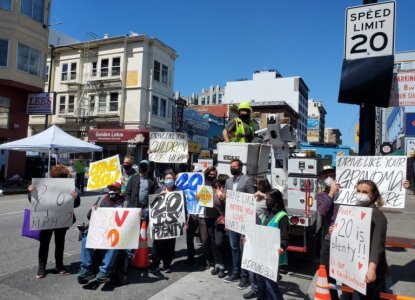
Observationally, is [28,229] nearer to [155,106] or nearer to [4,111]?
[4,111]

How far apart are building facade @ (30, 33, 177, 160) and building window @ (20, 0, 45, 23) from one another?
11.3 meters

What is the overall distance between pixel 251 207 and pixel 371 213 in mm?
2043

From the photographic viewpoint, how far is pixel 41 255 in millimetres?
6133

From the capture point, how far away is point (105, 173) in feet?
24.8

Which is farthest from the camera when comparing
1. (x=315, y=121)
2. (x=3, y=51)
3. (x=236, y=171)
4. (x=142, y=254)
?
(x=315, y=121)

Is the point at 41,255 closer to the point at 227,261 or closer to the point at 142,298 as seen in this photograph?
the point at 142,298

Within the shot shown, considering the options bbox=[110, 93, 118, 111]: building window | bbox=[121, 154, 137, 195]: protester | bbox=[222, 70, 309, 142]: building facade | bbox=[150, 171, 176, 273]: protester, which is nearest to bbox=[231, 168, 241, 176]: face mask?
bbox=[150, 171, 176, 273]: protester

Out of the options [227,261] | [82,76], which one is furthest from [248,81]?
[227,261]

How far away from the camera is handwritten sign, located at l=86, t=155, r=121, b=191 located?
7.39m

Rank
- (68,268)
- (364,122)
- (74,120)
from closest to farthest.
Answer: (364,122), (68,268), (74,120)

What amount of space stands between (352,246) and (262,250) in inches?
53.4

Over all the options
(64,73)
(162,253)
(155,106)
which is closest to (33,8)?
(155,106)

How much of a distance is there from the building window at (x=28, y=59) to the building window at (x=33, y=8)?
203cm

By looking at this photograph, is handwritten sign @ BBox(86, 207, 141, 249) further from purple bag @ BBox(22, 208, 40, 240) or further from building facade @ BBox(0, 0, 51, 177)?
Answer: building facade @ BBox(0, 0, 51, 177)
